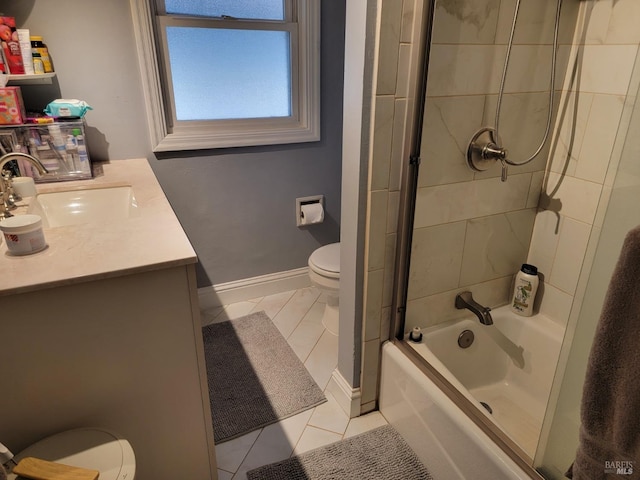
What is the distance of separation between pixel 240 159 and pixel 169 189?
1.32 feet

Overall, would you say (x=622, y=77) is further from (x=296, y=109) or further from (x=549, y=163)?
(x=296, y=109)

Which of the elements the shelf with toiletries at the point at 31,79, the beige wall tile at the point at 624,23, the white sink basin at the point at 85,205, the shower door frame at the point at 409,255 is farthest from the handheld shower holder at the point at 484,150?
the shelf with toiletries at the point at 31,79

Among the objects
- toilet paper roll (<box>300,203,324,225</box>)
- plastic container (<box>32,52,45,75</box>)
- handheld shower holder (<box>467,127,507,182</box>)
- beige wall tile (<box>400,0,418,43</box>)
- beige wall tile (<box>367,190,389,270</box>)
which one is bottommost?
toilet paper roll (<box>300,203,324,225</box>)

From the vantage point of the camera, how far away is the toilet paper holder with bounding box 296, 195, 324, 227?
98.8 inches

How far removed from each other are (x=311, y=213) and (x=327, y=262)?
45 centimetres

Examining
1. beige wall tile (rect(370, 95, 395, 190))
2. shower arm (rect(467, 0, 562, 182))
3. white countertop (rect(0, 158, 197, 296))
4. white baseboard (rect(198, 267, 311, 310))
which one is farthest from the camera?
white baseboard (rect(198, 267, 311, 310))

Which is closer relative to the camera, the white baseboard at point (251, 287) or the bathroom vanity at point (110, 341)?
the bathroom vanity at point (110, 341)

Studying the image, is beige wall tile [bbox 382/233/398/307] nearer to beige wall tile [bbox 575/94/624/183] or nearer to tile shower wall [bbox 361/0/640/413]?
tile shower wall [bbox 361/0/640/413]

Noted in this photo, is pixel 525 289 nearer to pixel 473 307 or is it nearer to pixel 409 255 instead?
pixel 473 307

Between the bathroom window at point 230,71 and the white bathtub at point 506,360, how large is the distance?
1.33m

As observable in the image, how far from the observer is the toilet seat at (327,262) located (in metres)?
2.11

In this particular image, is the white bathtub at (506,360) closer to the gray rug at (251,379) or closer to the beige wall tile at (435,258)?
the beige wall tile at (435,258)

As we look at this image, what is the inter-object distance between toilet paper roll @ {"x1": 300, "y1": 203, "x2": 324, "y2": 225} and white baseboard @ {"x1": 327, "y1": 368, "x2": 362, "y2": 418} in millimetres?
977

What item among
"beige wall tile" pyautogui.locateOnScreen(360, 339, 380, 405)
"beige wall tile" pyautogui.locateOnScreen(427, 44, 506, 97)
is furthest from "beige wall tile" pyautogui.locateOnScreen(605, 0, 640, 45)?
"beige wall tile" pyautogui.locateOnScreen(360, 339, 380, 405)
